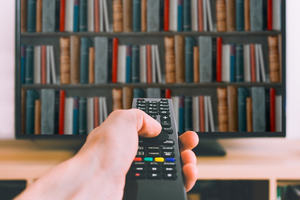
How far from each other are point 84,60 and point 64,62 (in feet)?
0.25

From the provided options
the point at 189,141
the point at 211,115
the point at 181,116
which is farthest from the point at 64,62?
the point at 189,141

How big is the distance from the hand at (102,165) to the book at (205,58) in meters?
0.65

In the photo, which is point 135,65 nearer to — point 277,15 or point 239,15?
point 239,15

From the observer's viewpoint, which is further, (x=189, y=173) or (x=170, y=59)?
(x=170, y=59)

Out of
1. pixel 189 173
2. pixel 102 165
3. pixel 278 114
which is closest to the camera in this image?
pixel 102 165

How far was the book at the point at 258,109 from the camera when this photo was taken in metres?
1.18

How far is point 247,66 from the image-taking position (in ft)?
3.96

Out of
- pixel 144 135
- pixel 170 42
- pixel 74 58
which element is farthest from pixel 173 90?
pixel 144 135

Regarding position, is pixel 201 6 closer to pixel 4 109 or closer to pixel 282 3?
pixel 282 3

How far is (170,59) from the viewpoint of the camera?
1.23m

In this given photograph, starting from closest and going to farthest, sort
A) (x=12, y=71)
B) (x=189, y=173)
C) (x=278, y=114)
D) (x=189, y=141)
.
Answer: (x=189, y=173) → (x=189, y=141) → (x=278, y=114) → (x=12, y=71)

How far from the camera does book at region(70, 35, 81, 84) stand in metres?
1.22

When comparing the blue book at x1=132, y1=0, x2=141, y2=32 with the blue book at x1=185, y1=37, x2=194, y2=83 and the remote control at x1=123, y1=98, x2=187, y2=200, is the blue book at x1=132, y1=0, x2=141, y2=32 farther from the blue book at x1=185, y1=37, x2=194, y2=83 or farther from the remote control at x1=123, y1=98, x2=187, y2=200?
the remote control at x1=123, y1=98, x2=187, y2=200

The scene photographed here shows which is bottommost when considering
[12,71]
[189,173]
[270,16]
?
[189,173]
